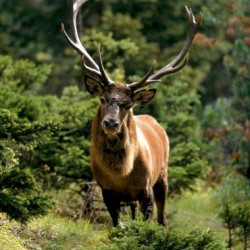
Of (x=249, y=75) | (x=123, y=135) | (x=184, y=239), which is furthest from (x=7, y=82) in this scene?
(x=184, y=239)

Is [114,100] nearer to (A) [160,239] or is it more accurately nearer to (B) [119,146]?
(B) [119,146]

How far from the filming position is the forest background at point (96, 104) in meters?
8.88

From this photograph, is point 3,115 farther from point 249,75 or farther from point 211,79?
point 211,79

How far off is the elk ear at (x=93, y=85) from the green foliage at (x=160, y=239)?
2695 mm

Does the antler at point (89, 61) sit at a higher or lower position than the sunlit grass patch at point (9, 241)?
higher

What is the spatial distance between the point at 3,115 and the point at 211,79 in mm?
20620

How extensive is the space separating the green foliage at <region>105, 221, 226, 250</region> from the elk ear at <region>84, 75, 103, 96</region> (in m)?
2.69

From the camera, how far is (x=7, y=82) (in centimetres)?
1348

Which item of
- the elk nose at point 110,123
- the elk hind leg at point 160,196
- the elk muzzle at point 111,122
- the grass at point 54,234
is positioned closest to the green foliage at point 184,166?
the elk hind leg at point 160,196

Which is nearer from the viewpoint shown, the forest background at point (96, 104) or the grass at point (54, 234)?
the forest background at point (96, 104)

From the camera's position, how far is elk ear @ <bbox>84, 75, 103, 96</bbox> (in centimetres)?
1048

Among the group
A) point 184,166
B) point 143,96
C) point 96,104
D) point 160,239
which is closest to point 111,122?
point 143,96

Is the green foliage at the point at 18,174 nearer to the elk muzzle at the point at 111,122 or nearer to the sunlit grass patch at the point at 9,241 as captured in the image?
the sunlit grass patch at the point at 9,241

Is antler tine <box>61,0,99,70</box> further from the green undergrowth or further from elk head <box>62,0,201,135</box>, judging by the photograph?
the green undergrowth
